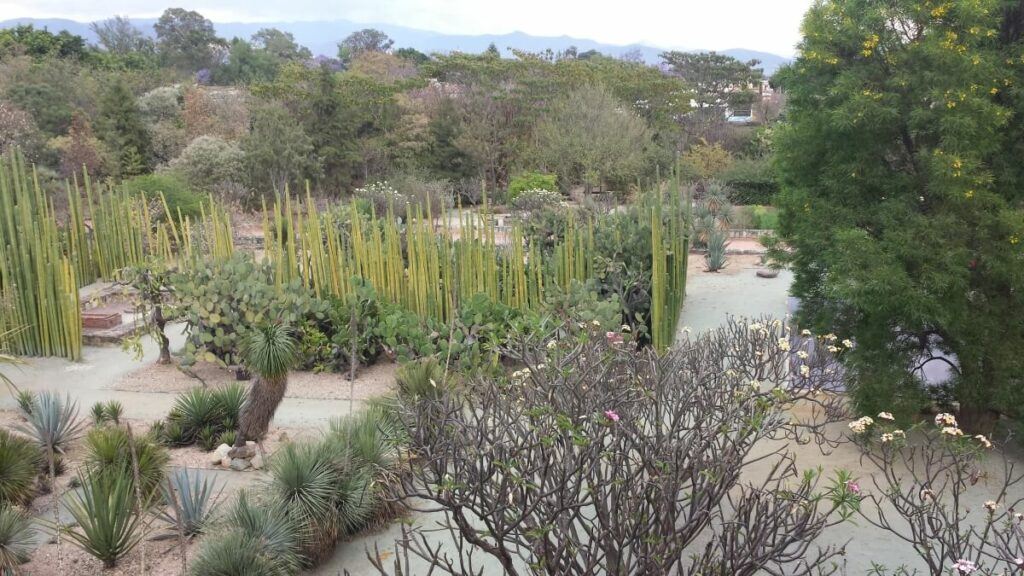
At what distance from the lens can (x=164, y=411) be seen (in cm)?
779

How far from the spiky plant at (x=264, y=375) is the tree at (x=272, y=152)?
1534 centimetres

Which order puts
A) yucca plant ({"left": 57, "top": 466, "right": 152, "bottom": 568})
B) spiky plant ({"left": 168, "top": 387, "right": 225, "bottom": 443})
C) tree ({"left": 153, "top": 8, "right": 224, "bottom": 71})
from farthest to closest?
tree ({"left": 153, "top": 8, "right": 224, "bottom": 71}) → spiky plant ({"left": 168, "top": 387, "right": 225, "bottom": 443}) → yucca plant ({"left": 57, "top": 466, "right": 152, "bottom": 568})

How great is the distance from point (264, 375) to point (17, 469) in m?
1.66

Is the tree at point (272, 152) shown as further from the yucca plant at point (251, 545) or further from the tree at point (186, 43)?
the tree at point (186, 43)

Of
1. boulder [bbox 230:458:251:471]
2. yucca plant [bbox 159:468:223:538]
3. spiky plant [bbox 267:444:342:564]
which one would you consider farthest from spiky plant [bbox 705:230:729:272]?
yucca plant [bbox 159:468:223:538]

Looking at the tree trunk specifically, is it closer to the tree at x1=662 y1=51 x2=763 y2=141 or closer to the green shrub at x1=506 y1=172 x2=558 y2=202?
the green shrub at x1=506 y1=172 x2=558 y2=202

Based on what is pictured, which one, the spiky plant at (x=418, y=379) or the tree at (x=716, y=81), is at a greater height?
the tree at (x=716, y=81)

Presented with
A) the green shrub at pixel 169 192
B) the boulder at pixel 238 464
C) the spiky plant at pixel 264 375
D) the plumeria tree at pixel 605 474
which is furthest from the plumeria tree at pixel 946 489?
the green shrub at pixel 169 192

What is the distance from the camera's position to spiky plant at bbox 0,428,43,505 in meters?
5.62

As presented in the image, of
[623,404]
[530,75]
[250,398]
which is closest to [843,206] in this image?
[623,404]

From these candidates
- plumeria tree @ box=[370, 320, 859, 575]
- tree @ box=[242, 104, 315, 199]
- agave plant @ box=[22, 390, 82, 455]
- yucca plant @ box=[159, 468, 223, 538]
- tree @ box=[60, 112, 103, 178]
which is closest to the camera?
plumeria tree @ box=[370, 320, 859, 575]

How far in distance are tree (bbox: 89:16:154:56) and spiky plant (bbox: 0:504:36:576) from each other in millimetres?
46564

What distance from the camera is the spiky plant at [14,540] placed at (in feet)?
15.5

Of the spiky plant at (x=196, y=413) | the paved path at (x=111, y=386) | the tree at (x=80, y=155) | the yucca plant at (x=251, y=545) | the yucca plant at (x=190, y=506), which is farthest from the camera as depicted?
the tree at (x=80, y=155)
